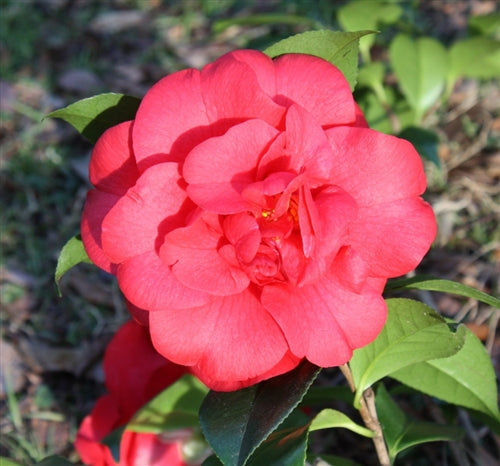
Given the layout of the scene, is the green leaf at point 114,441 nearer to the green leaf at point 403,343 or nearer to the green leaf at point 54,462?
the green leaf at point 54,462

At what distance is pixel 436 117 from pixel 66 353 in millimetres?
1223

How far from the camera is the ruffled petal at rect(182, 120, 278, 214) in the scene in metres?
0.86

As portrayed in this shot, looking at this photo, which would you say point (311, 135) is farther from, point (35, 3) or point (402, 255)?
point (35, 3)

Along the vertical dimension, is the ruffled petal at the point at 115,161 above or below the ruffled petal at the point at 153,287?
above

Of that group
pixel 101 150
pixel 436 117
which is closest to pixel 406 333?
pixel 101 150

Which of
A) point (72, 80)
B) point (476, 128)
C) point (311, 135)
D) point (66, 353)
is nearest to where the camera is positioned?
point (311, 135)

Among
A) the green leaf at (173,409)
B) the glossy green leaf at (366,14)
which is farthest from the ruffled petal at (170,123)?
the glossy green leaf at (366,14)

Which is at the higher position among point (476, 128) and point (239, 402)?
point (239, 402)

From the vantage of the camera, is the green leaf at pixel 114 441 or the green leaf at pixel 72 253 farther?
the green leaf at pixel 114 441

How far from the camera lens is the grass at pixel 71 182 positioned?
1.72 metres

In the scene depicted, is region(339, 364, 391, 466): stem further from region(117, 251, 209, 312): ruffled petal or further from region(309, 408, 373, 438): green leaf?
region(117, 251, 209, 312): ruffled petal

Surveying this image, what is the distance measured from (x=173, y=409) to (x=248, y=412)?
0.30m

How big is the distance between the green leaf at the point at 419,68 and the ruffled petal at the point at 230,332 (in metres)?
1.15

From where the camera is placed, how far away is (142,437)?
50.0 inches
